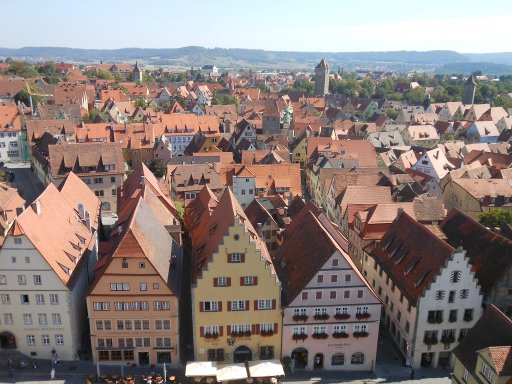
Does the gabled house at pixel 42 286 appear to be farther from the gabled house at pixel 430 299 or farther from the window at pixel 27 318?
the gabled house at pixel 430 299

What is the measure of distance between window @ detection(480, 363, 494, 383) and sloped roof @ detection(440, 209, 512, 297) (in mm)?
14167

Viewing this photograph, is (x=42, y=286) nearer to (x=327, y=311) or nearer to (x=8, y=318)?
(x=8, y=318)

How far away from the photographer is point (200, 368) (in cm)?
4816

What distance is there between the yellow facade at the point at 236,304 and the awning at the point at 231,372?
2409mm

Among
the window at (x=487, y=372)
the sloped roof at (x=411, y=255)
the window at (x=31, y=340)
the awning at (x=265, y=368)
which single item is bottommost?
the awning at (x=265, y=368)

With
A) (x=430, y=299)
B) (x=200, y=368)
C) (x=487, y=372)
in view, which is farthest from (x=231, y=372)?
(x=487, y=372)

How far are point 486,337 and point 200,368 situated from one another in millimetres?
25595

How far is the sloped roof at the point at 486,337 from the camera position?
4031cm

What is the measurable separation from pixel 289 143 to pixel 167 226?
80.3 meters

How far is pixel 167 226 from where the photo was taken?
201ft

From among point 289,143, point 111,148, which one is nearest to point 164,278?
point 111,148

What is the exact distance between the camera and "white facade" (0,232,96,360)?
160ft

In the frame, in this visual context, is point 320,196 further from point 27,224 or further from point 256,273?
point 27,224

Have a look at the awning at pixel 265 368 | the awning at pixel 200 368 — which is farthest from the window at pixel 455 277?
the awning at pixel 200 368
